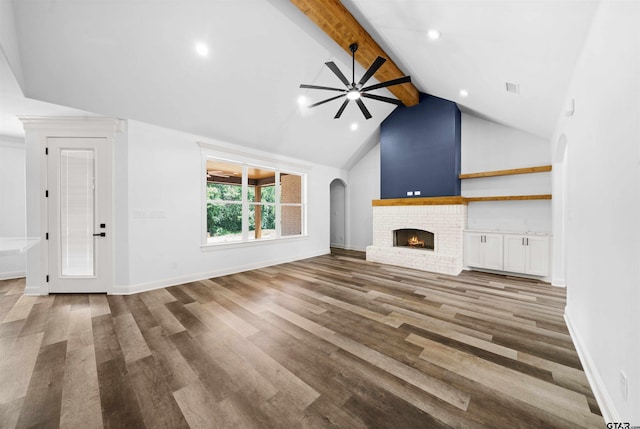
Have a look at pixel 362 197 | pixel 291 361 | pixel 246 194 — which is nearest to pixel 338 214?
pixel 362 197

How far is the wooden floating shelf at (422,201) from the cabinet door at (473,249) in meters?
0.76

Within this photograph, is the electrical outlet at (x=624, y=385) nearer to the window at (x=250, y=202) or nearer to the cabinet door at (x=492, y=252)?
the cabinet door at (x=492, y=252)

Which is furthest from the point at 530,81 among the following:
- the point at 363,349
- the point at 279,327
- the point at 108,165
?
the point at 108,165

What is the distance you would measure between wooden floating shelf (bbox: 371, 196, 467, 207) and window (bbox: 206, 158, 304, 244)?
7.46 ft

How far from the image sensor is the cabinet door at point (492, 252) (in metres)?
4.70

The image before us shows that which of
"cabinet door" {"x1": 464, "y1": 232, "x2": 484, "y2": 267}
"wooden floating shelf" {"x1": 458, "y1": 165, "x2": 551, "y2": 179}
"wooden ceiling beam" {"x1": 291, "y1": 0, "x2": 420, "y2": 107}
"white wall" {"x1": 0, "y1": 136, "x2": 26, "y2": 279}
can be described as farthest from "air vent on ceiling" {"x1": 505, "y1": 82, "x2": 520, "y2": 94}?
"white wall" {"x1": 0, "y1": 136, "x2": 26, "y2": 279}

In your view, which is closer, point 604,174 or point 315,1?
point 604,174

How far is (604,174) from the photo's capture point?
62.4 inches

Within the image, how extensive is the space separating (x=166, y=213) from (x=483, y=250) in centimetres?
610

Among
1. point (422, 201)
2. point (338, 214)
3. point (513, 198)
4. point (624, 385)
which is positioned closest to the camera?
point (624, 385)

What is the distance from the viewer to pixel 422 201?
544 centimetres

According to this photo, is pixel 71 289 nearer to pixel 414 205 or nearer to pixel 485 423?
pixel 485 423

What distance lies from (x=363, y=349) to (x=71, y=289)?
176 inches

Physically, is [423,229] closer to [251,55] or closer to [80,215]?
[251,55]
